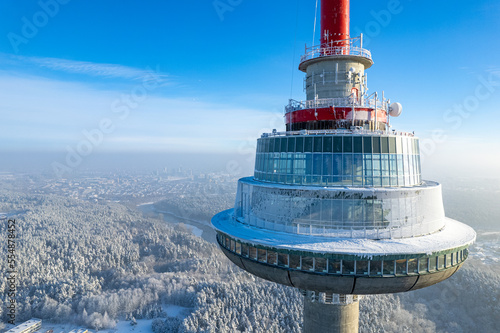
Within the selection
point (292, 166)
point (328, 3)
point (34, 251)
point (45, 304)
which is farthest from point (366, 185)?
point (34, 251)

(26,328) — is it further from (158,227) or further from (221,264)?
(158,227)

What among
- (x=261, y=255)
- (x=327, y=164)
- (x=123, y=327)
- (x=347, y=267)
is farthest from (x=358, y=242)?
(x=123, y=327)

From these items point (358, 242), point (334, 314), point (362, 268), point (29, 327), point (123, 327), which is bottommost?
point (123, 327)

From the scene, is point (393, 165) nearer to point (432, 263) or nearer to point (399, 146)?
point (399, 146)

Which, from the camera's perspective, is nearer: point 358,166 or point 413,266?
point 413,266

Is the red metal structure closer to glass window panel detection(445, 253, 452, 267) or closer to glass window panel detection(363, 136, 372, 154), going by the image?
glass window panel detection(363, 136, 372, 154)
